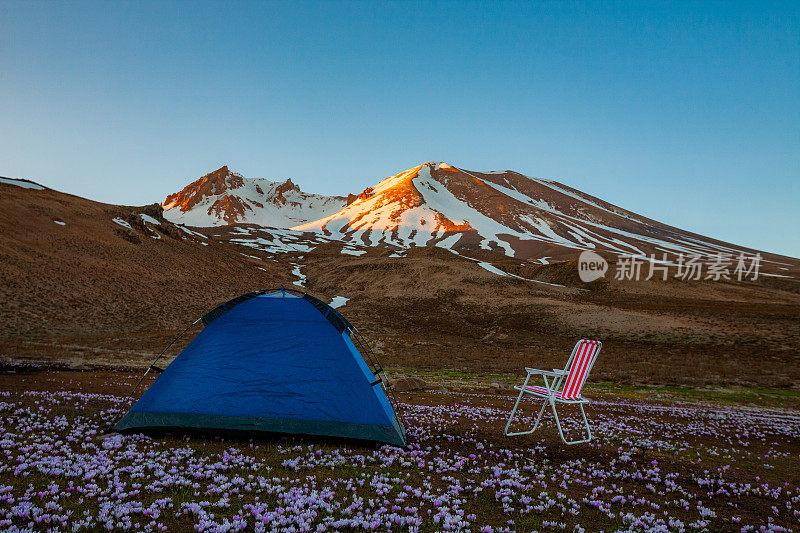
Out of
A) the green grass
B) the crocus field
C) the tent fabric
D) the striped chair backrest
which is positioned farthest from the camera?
the green grass

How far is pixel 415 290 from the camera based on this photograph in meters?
70.6

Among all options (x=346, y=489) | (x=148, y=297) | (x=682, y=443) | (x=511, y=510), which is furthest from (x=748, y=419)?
(x=148, y=297)

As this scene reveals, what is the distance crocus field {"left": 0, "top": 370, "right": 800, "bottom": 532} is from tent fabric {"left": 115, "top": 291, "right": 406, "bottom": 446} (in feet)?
1.45

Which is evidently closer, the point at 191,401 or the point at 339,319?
the point at 191,401

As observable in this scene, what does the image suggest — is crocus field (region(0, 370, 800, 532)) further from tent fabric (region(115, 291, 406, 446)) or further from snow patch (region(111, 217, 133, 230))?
snow patch (region(111, 217, 133, 230))

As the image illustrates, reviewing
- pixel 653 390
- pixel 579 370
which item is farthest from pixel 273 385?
pixel 653 390

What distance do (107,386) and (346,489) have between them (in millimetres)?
14236

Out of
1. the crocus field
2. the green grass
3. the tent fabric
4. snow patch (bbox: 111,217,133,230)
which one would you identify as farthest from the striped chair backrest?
snow patch (bbox: 111,217,133,230)

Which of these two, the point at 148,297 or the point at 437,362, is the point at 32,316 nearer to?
the point at 148,297

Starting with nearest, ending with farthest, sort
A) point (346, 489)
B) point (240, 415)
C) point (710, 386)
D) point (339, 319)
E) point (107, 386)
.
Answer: point (346, 489) → point (240, 415) → point (339, 319) → point (107, 386) → point (710, 386)

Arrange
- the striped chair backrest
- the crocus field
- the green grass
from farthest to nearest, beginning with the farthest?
the green grass, the striped chair backrest, the crocus field

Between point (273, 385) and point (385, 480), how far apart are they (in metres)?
3.70

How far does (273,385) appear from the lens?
9977 millimetres

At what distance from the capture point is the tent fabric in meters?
9.74
